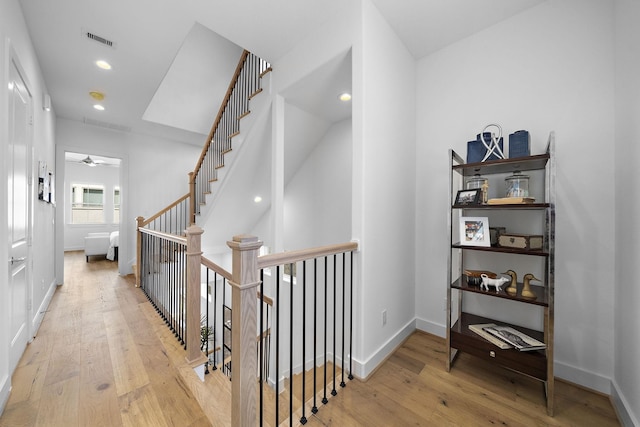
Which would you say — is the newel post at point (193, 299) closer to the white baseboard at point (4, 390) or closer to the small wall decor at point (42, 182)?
the white baseboard at point (4, 390)

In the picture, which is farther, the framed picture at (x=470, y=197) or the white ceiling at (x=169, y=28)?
the white ceiling at (x=169, y=28)

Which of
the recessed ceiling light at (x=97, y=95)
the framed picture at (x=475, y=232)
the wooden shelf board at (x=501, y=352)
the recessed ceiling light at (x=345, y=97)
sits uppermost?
the recessed ceiling light at (x=97, y=95)

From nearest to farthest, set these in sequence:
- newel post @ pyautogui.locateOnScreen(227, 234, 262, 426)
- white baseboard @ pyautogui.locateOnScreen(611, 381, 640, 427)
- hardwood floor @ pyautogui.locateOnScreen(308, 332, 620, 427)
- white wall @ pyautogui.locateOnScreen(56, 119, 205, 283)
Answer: newel post @ pyautogui.locateOnScreen(227, 234, 262, 426) < white baseboard @ pyautogui.locateOnScreen(611, 381, 640, 427) < hardwood floor @ pyautogui.locateOnScreen(308, 332, 620, 427) < white wall @ pyautogui.locateOnScreen(56, 119, 205, 283)

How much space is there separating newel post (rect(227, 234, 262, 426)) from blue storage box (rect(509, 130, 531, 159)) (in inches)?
70.7

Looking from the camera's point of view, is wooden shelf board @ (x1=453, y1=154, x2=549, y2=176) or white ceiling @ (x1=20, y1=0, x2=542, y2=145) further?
white ceiling @ (x1=20, y1=0, x2=542, y2=145)

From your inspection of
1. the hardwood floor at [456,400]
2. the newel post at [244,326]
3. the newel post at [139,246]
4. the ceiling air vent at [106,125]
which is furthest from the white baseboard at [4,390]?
Result: the ceiling air vent at [106,125]

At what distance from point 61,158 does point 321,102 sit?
449cm

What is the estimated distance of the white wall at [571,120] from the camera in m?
1.64

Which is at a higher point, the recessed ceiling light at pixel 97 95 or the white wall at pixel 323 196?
the recessed ceiling light at pixel 97 95

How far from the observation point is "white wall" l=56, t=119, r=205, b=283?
13.9 ft

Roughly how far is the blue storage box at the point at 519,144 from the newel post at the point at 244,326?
180cm

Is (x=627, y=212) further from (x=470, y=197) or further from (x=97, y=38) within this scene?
(x=97, y=38)

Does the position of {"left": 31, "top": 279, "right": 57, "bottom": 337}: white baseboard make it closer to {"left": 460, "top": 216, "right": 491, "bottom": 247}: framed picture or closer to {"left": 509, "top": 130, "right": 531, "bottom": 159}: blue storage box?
{"left": 460, "top": 216, "right": 491, "bottom": 247}: framed picture

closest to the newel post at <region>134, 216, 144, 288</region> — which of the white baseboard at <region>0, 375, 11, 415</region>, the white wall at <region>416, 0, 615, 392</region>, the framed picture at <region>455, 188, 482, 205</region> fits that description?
the white baseboard at <region>0, 375, 11, 415</region>
